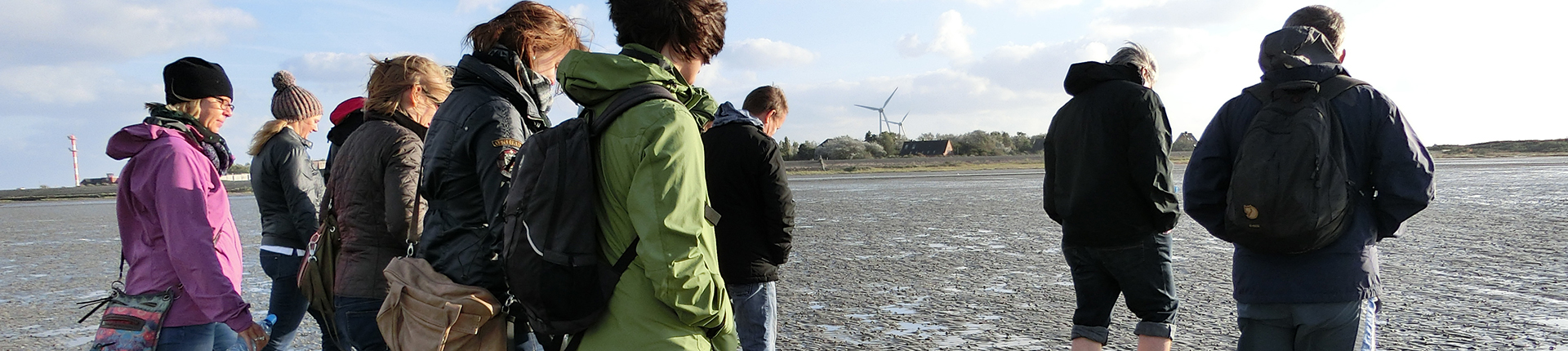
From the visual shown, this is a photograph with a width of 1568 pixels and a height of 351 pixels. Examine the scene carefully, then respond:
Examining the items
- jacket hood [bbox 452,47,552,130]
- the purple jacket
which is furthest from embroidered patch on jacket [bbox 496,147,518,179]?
the purple jacket

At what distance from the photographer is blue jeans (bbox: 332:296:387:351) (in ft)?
9.10

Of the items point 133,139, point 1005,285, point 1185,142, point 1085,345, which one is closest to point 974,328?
point 1085,345

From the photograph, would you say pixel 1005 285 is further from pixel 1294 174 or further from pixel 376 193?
pixel 376 193

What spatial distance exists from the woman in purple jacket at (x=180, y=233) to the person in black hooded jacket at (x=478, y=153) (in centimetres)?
80

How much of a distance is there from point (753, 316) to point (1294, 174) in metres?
1.92

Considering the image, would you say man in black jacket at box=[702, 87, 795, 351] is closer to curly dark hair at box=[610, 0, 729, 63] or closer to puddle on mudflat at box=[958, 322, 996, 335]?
curly dark hair at box=[610, 0, 729, 63]

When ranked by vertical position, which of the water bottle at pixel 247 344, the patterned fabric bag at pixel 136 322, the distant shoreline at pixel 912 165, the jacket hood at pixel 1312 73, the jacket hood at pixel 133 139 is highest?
the jacket hood at pixel 1312 73

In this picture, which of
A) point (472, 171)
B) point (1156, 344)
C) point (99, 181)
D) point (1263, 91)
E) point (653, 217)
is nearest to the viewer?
point (653, 217)

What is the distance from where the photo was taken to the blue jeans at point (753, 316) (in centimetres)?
358

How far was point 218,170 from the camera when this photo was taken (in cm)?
310

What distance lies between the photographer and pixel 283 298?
3.88 m

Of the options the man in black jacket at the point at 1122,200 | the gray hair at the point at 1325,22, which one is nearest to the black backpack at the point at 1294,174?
the gray hair at the point at 1325,22

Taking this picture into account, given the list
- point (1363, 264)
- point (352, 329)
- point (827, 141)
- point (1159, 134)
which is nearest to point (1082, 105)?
point (1159, 134)

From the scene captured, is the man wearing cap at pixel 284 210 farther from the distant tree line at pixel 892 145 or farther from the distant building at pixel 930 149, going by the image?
the distant building at pixel 930 149
